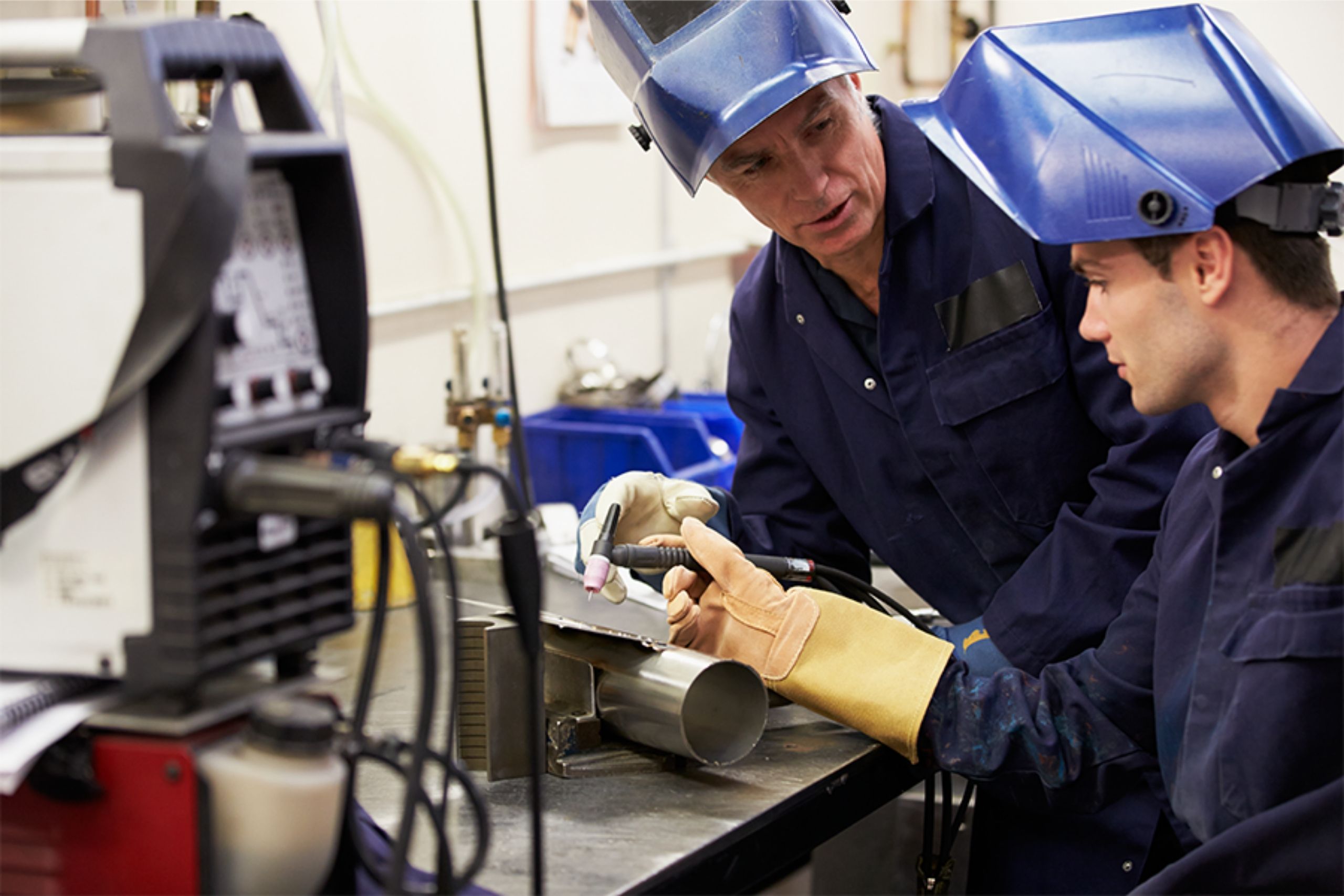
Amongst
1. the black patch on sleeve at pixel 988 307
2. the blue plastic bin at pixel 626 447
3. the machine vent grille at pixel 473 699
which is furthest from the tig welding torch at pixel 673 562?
the blue plastic bin at pixel 626 447

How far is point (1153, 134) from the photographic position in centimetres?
112

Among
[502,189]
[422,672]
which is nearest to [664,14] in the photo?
[422,672]

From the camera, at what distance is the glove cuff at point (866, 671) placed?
139cm

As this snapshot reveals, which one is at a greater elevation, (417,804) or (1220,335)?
(1220,335)

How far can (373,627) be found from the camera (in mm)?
901

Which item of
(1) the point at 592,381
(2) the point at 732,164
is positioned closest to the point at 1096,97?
(2) the point at 732,164

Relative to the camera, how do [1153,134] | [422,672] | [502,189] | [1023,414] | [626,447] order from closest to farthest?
[422,672] < [1153,134] < [1023,414] < [626,447] < [502,189]

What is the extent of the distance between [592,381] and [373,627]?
2.23 m

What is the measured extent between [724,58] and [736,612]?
642mm

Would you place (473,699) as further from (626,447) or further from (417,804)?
(626,447)

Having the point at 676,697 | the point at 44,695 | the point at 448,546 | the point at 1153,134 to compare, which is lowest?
the point at 676,697

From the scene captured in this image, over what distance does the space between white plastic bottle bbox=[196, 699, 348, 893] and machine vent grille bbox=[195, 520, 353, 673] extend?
0.16 ft

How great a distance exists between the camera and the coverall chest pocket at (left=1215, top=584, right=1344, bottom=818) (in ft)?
3.63

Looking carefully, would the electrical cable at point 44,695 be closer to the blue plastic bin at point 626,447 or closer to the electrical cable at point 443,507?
the electrical cable at point 443,507
